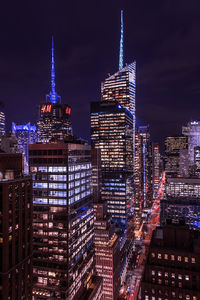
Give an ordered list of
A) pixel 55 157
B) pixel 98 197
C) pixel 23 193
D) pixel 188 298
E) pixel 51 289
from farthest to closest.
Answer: pixel 98 197 < pixel 55 157 < pixel 51 289 < pixel 188 298 < pixel 23 193

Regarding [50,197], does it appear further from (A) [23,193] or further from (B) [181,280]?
(B) [181,280]

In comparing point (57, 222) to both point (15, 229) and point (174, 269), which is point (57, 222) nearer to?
point (15, 229)

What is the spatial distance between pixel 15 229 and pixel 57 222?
107 ft

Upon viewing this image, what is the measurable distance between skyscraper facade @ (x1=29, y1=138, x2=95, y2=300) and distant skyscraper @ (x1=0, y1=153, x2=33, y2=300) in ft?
84.8

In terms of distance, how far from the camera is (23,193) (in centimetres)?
5975

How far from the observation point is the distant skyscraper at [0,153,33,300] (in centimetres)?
5306

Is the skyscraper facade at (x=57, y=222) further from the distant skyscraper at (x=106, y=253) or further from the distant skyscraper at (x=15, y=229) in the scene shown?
the distant skyscraper at (x=106, y=253)

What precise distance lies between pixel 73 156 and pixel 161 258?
4823cm

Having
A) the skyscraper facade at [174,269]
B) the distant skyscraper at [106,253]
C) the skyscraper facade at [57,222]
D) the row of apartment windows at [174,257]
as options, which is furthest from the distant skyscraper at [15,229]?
the distant skyscraper at [106,253]

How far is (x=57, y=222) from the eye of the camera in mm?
87938

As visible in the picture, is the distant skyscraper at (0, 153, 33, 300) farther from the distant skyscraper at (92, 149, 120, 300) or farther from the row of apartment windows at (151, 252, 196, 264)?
the distant skyscraper at (92, 149, 120, 300)

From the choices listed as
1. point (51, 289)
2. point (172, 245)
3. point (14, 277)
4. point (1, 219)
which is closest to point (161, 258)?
point (172, 245)

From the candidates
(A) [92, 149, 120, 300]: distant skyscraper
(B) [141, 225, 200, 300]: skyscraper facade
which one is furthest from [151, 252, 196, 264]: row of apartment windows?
(A) [92, 149, 120, 300]: distant skyscraper

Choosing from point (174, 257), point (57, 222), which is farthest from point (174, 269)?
point (57, 222)
